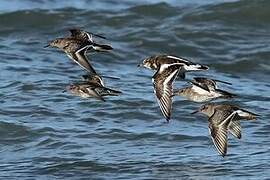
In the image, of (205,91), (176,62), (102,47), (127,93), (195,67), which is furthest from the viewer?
(127,93)

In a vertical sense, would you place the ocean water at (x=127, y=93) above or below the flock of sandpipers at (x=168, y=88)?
below

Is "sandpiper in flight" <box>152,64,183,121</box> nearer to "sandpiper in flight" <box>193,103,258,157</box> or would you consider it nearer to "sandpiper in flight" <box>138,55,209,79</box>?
"sandpiper in flight" <box>138,55,209,79</box>

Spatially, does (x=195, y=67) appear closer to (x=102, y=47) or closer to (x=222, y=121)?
(x=222, y=121)

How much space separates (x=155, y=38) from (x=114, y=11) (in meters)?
1.59

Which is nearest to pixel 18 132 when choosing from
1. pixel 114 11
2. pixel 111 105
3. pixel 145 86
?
pixel 111 105

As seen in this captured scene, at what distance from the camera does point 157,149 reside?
9578mm

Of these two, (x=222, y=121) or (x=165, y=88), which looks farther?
(x=165, y=88)

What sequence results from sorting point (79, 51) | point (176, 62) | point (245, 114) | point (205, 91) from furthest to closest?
point (205, 91), point (176, 62), point (245, 114), point (79, 51)

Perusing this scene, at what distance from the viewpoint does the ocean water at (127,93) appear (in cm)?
904

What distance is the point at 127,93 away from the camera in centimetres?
1162

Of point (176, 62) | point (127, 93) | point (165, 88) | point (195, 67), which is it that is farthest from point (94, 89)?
point (127, 93)

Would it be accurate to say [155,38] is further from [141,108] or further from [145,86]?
[141,108]

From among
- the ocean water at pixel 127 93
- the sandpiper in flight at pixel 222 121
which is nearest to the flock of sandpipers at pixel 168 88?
the sandpiper in flight at pixel 222 121

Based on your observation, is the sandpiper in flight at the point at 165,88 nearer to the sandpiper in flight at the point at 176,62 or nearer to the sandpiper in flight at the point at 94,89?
the sandpiper in flight at the point at 176,62
